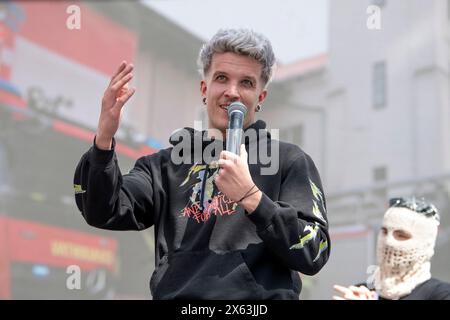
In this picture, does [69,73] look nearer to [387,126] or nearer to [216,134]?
[387,126]

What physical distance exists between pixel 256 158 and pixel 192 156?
0.20 metres

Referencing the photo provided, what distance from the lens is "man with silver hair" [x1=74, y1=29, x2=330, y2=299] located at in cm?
155

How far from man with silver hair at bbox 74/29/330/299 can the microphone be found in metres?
0.03

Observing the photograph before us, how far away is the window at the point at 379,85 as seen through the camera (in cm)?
852

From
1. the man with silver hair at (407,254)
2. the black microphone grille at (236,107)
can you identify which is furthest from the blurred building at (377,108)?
the black microphone grille at (236,107)

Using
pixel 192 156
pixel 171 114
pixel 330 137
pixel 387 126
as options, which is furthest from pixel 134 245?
pixel 192 156

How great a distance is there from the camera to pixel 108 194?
5.38 feet

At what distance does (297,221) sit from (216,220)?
234mm

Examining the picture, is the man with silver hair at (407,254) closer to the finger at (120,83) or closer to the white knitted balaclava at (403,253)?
the white knitted balaclava at (403,253)

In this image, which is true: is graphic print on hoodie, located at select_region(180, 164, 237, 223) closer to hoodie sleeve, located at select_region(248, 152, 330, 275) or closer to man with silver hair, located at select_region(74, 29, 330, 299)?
man with silver hair, located at select_region(74, 29, 330, 299)

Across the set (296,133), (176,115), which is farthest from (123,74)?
(176,115)

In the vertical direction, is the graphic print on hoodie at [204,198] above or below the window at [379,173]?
below

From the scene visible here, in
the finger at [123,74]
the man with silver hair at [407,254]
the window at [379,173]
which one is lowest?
the man with silver hair at [407,254]

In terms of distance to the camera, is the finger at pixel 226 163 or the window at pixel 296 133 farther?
the window at pixel 296 133
